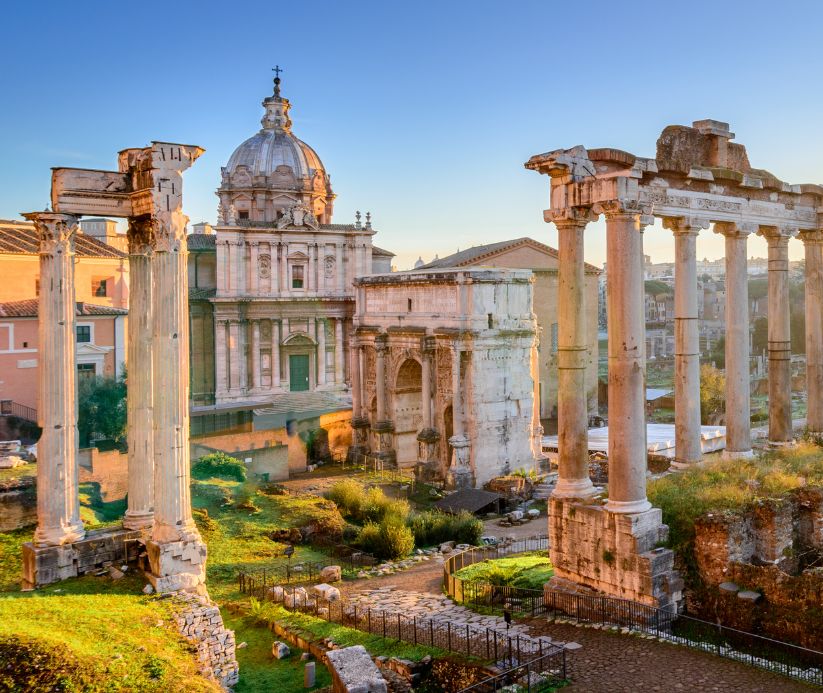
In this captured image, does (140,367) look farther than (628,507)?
Yes

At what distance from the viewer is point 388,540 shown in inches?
813

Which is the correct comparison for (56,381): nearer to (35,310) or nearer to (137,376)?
(137,376)

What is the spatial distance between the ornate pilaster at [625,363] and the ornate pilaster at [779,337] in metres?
5.23

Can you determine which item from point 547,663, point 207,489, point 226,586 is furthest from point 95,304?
point 547,663

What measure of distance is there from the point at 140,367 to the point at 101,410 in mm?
17070

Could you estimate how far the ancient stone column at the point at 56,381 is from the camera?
13.3 meters

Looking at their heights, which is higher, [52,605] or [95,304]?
[95,304]

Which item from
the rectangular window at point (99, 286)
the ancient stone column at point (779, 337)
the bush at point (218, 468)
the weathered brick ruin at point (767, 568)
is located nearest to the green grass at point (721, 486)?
the weathered brick ruin at point (767, 568)

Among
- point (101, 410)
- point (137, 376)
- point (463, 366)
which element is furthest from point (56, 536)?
point (463, 366)

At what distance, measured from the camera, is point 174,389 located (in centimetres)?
1288

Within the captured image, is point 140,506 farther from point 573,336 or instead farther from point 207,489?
point 207,489

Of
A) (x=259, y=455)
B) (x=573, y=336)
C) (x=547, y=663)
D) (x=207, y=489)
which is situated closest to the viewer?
(x=547, y=663)

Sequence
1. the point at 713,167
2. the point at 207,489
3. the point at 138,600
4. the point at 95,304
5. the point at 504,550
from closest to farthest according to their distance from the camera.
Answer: the point at 138,600
the point at 713,167
the point at 504,550
the point at 207,489
the point at 95,304

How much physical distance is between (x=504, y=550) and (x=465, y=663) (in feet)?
30.7
